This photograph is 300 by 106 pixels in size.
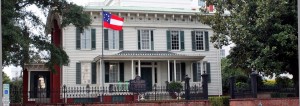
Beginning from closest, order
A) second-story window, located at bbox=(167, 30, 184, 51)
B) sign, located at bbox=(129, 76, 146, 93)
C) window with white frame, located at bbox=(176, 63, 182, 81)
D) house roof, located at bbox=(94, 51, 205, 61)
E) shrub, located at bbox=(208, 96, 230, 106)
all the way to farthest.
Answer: shrub, located at bbox=(208, 96, 230, 106) < sign, located at bbox=(129, 76, 146, 93) < house roof, located at bbox=(94, 51, 205, 61) < second-story window, located at bbox=(167, 30, 184, 51) < window with white frame, located at bbox=(176, 63, 182, 81)

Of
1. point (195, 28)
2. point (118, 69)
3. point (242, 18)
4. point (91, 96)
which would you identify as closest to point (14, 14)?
point (242, 18)

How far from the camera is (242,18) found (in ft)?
77.3

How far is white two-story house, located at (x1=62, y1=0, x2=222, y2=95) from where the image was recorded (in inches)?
1264

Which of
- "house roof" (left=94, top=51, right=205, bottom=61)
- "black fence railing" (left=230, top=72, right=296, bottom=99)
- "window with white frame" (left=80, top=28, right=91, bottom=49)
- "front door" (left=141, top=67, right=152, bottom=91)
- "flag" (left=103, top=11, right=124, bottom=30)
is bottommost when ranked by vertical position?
"black fence railing" (left=230, top=72, right=296, bottom=99)

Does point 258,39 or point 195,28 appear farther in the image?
point 195,28

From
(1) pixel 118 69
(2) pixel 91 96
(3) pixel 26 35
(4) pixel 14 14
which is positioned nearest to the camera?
(4) pixel 14 14

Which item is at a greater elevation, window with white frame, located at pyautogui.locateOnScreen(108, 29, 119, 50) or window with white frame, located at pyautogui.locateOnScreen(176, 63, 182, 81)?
window with white frame, located at pyautogui.locateOnScreen(108, 29, 119, 50)

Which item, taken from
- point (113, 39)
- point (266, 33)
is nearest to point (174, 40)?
point (113, 39)

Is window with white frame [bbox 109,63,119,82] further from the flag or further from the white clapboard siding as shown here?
the flag

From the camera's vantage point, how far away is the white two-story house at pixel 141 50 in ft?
105

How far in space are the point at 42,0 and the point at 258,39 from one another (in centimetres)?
1091

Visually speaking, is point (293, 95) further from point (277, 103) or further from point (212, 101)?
point (212, 101)

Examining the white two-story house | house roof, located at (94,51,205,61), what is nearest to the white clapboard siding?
the white two-story house

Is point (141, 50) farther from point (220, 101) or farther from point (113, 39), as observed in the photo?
point (220, 101)
